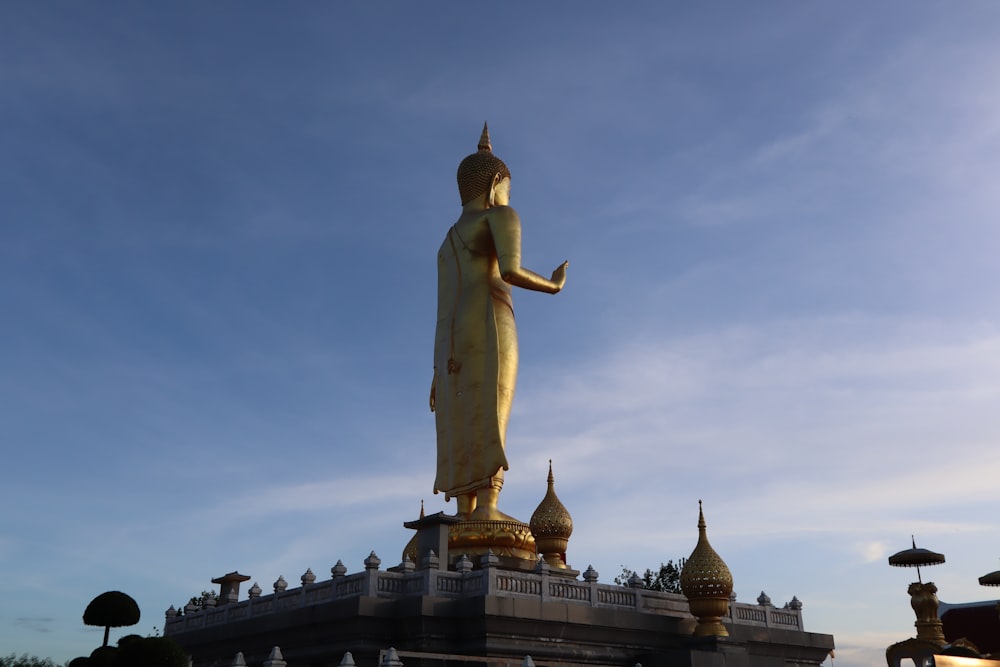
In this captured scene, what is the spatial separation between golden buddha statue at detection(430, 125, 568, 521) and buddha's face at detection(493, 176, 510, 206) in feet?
0.81

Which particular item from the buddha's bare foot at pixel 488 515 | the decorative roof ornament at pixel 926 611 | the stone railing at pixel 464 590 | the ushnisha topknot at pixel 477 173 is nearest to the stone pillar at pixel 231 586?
the stone railing at pixel 464 590

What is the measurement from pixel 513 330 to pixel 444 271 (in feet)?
7.83

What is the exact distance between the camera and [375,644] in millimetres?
15336

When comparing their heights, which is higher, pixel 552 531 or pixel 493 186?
pixel 493 186

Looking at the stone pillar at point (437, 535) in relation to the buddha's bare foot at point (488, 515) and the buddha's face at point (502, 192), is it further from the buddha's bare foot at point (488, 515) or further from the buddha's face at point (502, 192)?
the buddha's face at point (502, 192)

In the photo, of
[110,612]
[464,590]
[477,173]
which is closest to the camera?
[464,590]

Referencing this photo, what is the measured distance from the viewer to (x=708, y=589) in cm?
1675

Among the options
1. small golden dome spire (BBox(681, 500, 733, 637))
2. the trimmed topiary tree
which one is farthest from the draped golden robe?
the trimmed topiary tree

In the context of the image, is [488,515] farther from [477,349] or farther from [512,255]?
[512,255]

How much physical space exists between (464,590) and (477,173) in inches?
399

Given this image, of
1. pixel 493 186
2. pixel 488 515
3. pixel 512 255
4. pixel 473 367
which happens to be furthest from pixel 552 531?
pixel 493 186

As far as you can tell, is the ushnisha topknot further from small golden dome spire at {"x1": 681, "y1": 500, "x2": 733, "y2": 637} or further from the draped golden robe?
small golden dome spire at {"x1": 681, "y1": 500, "x2": 733, "y2": 637}

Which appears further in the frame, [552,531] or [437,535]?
[552,531]

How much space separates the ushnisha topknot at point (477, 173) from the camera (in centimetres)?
2248
